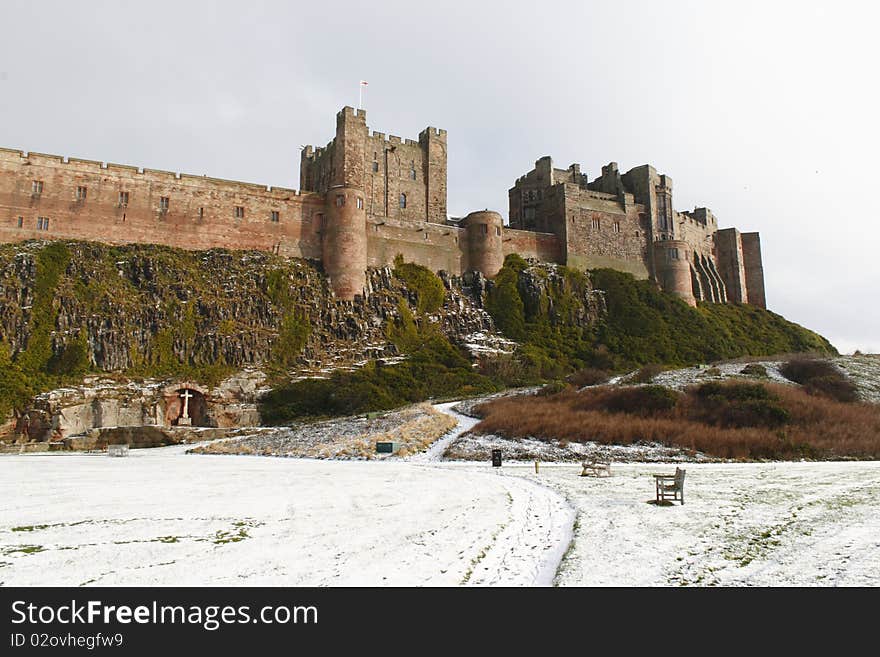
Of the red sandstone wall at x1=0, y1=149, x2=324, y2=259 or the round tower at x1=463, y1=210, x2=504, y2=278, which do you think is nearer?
the red sandstone wall at x1=0, y1=149, x2=324, y2=259

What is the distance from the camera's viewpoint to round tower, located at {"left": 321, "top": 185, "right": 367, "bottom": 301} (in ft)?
152

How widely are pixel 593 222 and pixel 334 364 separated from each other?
31.1 m

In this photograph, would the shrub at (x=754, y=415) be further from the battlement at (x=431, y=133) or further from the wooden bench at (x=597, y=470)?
the battlement at (x=431, y=133)

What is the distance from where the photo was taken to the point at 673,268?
62.0 m

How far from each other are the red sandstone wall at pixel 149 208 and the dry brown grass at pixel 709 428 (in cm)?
2622

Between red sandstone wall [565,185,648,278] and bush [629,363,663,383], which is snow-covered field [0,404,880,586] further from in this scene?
red sandstone wall [565,185,648,278]

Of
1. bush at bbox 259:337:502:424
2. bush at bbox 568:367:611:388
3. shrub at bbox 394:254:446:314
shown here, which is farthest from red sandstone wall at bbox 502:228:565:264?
bush at bbox 568:367:611:388

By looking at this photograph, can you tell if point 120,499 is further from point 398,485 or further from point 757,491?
point 757,491

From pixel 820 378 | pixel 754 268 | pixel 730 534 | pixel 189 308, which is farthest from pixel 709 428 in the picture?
pixel 754 268

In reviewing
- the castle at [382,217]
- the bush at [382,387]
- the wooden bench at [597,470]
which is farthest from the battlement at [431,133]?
the wooden bench at [597,470]

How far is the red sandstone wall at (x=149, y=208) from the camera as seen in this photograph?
4012 centimetres

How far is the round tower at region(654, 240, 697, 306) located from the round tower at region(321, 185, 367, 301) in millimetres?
31552

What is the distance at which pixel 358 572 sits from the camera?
6.70m
